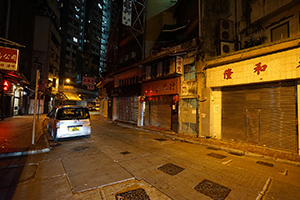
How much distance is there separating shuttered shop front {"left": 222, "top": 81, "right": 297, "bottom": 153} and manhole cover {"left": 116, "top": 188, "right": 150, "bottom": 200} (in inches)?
298

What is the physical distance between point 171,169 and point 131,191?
1729mm

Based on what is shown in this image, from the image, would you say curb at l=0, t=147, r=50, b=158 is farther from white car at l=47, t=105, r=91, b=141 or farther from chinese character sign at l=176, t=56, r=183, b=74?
chinese character sign at l=176, t=56, r=183, b=74

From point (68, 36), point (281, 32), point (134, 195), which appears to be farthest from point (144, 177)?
point (68, 36)

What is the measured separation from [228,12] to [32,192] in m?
15.2

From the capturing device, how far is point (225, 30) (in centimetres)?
1025

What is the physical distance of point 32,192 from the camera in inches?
129

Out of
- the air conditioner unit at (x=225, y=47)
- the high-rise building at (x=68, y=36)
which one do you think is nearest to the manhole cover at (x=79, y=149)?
the air conditioner unit at (x=225, y=47)

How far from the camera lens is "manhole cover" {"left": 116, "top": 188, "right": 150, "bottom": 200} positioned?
10.1ft

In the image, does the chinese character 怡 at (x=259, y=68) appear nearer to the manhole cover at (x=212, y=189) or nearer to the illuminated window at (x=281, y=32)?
the illuminated window at (x=281, y=32)

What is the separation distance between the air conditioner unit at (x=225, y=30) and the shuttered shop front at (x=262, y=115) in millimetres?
3946

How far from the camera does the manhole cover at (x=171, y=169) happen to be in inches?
173

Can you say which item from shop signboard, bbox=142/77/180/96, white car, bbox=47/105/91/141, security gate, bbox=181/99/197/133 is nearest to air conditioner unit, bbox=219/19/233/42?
shop signboard, bbox=142/77/180/96

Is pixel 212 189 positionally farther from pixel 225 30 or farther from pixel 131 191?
pixel 225 30

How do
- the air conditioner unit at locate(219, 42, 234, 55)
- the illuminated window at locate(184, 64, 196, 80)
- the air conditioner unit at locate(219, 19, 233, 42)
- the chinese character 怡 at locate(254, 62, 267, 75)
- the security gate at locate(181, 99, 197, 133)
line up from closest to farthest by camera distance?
the chinese character 怡 at locate(254, 62, 267, 75)
the air conditioner unit at locate(219, 42, 234, 55)
the air conditioner unit at locate(219, 19, 233, 42)
the security gate at locate(181, 99, 197, 133)
the illuminated window at locate(184, 64, 196, 80)
